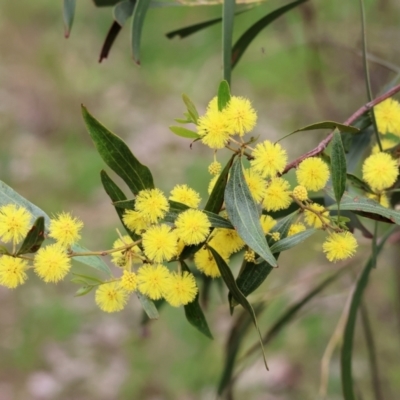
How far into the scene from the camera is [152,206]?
522mm

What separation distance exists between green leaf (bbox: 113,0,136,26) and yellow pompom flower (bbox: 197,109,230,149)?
292 millimetres

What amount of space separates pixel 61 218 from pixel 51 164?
2408 mm

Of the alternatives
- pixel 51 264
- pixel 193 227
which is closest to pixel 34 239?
pixel 51 264

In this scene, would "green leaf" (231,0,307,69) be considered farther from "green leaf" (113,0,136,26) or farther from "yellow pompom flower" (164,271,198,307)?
"yellow pompom flower" (164,271,198,307)

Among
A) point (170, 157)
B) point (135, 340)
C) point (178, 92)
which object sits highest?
point (178, 92)

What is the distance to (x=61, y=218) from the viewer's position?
536 mm

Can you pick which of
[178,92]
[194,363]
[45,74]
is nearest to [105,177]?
[194,363]

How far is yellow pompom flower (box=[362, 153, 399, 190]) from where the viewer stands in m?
0.59

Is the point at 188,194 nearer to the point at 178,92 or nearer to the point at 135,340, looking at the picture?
the point at 135,340

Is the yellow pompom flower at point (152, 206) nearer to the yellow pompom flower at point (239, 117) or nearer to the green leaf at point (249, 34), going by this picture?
the yellow pompom flower at point (239, 117)

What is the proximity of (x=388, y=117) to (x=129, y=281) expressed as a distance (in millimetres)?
352

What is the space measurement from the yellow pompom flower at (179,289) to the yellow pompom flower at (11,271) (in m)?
0.13

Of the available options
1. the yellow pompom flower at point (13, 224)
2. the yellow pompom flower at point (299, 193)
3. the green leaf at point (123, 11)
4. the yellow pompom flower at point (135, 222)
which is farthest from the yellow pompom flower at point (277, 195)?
the green leaf at point (123, 11)

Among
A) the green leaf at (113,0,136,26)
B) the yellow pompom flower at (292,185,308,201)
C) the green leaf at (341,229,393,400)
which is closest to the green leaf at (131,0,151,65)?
the green leaf at (113,0,136,26)
